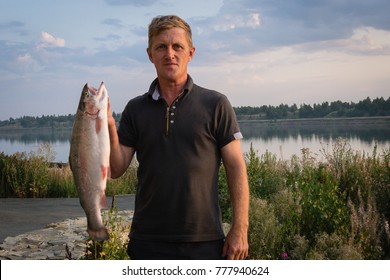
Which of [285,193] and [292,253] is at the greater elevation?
[285,193]

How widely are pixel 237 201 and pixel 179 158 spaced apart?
442 millimetres

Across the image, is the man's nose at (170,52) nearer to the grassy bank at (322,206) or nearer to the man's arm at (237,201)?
the man's arm at (237,201)

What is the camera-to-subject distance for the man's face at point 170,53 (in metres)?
3.17

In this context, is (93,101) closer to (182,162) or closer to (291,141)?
(182,162)

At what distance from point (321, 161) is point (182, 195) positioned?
7.84 m

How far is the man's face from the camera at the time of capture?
125 inches

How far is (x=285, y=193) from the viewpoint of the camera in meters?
7.74

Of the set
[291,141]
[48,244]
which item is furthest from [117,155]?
[291,141]

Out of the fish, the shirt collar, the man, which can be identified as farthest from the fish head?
the shirt collar

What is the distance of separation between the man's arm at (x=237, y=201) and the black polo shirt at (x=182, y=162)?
0.24ft

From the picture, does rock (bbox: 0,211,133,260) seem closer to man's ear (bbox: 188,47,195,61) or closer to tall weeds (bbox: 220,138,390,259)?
tall weeds (bbox: 220,138,390,259)

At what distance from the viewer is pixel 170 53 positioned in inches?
124
